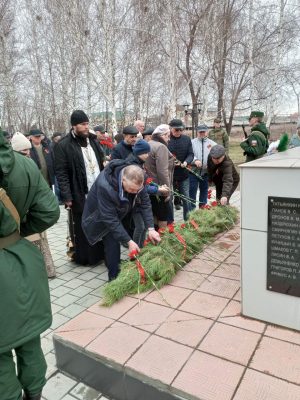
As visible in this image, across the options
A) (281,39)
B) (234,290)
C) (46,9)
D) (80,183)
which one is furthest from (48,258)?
(46,9)

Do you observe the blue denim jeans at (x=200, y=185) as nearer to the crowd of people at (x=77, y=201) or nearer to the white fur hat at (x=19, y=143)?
the crowd of people at (x=77, y=201)

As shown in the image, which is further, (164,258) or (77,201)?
(77,201)

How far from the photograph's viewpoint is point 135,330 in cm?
246

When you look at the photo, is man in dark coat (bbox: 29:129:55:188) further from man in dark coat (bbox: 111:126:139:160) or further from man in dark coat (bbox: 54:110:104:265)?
man in dark coat (bbox: 54:110:104:265)

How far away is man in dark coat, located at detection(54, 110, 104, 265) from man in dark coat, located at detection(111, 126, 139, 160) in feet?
1.11

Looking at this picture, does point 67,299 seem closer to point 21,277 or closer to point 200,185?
point 21,277

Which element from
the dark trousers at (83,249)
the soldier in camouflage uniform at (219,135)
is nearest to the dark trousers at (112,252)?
the dark trousers at (83,249)

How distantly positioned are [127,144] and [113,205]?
162 cm

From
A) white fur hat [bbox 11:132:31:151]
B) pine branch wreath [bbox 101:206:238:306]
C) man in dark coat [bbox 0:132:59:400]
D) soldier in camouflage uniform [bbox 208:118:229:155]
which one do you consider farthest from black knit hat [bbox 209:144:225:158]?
soldier in camouflage uniform [bbox 208:118:229:155]

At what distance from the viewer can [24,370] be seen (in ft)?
6.27

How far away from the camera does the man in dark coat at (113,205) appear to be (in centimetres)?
309

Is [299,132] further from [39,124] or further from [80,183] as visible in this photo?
[39,124]

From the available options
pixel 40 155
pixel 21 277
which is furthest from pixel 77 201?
pixel 40 155

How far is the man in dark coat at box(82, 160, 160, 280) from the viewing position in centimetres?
309
